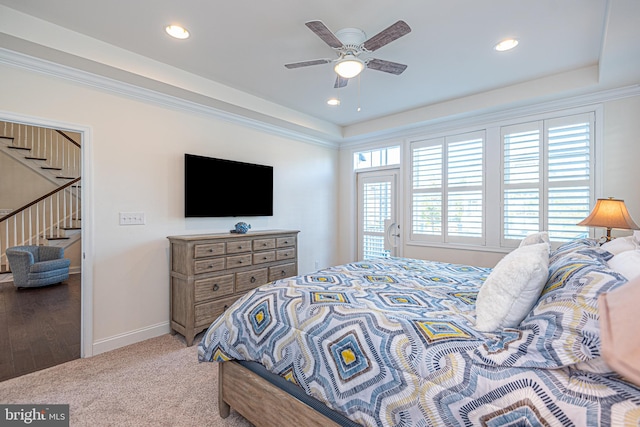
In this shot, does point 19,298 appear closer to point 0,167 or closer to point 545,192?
point 0,167

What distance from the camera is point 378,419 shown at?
3.80ft

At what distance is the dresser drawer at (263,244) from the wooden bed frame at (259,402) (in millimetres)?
1718

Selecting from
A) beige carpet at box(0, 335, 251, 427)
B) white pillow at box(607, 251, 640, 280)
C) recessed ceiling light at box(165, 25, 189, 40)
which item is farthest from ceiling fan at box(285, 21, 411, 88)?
beige carpet at box(0, 335, 251, 427)

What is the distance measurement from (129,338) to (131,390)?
0.93 metres

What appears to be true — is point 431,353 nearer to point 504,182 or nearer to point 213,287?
point 213,287

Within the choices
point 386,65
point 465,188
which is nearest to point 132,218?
point 386,65

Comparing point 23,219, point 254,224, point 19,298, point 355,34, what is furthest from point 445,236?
point 23,219

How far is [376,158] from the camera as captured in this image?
5027 mm

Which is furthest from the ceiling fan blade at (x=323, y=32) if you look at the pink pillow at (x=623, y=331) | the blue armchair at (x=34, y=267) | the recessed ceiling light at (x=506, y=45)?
the blue armchair at (x=34, y=267)

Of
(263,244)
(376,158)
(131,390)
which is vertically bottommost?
(131,390)

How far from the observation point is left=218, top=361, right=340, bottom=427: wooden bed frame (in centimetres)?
141

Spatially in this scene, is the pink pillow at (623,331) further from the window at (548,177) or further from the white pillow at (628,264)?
the window at (548,177)

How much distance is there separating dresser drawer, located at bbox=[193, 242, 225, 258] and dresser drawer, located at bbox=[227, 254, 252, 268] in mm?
137

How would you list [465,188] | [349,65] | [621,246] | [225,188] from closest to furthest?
1. [621,246]
2. [349,65]
3. [225,188]
4. [465,188]
